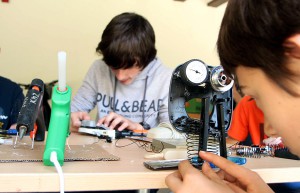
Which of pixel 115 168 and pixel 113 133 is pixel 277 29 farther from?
pixel 113 133

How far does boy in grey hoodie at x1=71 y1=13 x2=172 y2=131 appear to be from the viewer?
1.45 m

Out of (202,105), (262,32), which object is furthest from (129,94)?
(262,32)

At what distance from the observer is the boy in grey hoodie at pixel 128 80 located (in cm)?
145

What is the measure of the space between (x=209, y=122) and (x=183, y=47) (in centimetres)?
220

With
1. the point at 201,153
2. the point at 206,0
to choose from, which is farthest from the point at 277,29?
the point at 206,0

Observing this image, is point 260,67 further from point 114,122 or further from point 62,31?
point 62,31

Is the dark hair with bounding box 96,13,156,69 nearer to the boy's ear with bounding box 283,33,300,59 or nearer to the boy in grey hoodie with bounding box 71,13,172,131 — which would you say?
the boy in grey hoodie with bounding box 71,13,172,131

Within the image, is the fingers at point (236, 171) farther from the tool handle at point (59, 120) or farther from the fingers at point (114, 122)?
the fingers at point (114, 122)

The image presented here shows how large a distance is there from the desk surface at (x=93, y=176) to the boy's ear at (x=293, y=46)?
10.8 inches

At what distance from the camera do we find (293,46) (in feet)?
1.53

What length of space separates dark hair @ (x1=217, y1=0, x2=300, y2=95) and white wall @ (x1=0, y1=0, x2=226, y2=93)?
196cm

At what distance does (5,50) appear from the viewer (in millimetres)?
2453

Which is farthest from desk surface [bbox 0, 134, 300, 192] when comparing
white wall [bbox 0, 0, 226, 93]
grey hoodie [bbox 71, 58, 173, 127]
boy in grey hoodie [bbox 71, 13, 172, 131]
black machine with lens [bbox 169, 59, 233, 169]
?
white wall [bbox 0, 0, 226, 93]

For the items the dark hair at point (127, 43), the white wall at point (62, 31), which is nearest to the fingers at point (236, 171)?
the dark hair at point (127, 43)
